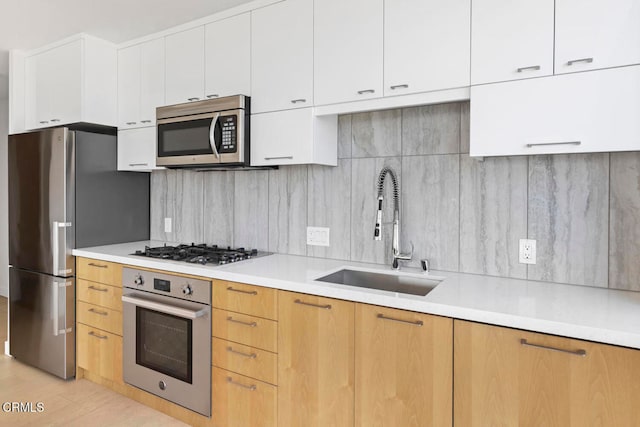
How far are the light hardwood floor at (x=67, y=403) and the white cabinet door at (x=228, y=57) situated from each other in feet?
6.58

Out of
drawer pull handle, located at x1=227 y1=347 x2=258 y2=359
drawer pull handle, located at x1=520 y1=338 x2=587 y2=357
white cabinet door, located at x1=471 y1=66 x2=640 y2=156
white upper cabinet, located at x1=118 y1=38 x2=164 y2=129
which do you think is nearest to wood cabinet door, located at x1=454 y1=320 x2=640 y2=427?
drawer pull handle, located at x1=520 y1=338 x2=587 y2=357

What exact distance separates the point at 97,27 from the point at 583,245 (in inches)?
125

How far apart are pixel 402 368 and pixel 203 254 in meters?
1.47

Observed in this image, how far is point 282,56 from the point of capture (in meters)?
2.18

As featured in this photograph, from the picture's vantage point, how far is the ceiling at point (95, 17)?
7.63 ft

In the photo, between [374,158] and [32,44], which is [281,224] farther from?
[32,44]

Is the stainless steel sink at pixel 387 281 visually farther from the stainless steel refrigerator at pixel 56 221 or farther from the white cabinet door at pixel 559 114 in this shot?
the stainless steel refrigerator at pixel 56 221

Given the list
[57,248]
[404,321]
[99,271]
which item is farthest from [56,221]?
[404,321]

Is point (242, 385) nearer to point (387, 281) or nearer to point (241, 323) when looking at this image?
point (241, 323)

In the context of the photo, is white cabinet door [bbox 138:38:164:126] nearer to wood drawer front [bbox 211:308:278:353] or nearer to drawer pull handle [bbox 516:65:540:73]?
wood drawer front [bbox 211:308:278:353]

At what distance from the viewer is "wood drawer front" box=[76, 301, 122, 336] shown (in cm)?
248

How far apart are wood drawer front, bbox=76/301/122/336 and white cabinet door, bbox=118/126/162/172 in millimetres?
1021

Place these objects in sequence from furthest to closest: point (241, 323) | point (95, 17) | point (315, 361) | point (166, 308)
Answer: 1. point (95, 17)
2. point (166, 308)
3. point (241, 323)
4. point (315, 361)

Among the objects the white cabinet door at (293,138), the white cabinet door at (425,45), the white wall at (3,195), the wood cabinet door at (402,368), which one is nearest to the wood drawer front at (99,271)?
the white cabinet door at (293,138)
